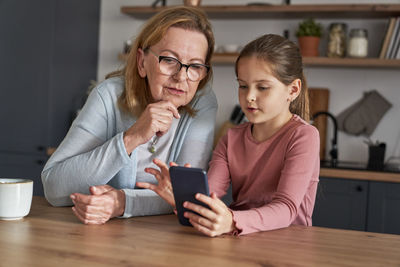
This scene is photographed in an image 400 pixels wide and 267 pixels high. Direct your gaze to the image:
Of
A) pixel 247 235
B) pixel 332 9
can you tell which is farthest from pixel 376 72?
pixel 247 235

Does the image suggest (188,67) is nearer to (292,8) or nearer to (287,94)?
(287,94)

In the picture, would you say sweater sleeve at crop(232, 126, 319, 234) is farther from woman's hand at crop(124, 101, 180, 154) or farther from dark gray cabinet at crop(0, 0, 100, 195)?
dark gray cabinet at crop(0, 0, 100, 195)

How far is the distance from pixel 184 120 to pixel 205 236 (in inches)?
23.9

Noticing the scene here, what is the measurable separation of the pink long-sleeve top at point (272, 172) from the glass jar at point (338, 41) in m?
2.02

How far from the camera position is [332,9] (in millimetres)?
3379

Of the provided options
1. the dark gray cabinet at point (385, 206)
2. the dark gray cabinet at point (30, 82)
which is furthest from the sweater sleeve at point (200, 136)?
the dark gray cabinet at point (30, 82)

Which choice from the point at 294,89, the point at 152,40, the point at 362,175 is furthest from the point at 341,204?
the point at 152,40

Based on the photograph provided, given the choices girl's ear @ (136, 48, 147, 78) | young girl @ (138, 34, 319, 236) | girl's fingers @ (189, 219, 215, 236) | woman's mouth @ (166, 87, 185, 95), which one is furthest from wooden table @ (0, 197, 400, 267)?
girl's ear @ (136, 48, 147, 78)

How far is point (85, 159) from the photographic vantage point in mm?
1404

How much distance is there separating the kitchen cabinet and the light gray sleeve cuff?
7.42ft

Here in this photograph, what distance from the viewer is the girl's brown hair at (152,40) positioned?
1527mm

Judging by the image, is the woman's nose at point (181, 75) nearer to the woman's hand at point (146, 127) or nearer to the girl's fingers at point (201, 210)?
the woman's hand at point (146, 127)

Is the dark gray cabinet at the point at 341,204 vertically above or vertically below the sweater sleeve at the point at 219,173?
below

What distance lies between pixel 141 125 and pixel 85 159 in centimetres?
18
